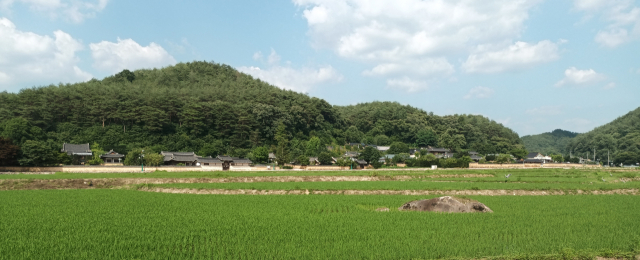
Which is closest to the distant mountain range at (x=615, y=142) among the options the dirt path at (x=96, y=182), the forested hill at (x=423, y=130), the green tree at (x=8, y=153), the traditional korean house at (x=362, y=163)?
the forested hill at (x=423, y=130)

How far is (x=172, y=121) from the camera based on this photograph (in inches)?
2613

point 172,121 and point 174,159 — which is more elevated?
point 172,121

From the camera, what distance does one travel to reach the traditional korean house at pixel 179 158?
52625mm

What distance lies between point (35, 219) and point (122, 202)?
435 cm

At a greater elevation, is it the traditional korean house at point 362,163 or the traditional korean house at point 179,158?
the traditional korean house at point 179,158

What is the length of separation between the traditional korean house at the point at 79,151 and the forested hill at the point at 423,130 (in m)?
51.4

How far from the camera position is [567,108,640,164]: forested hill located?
260 feet

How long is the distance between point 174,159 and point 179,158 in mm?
727

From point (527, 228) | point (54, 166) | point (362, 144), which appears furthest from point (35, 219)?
point (362, 144)

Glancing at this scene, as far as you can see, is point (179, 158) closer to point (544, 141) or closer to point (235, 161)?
point (235, 161)

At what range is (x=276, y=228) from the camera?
34.5ft

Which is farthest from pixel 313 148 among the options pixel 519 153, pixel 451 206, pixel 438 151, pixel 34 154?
pixel 451 206

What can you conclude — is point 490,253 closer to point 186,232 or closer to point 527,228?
point 527,228

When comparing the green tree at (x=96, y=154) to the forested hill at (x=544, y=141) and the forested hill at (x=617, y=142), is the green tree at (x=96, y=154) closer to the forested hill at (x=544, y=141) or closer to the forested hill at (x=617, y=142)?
the forested hill at (x=617, y=142)
